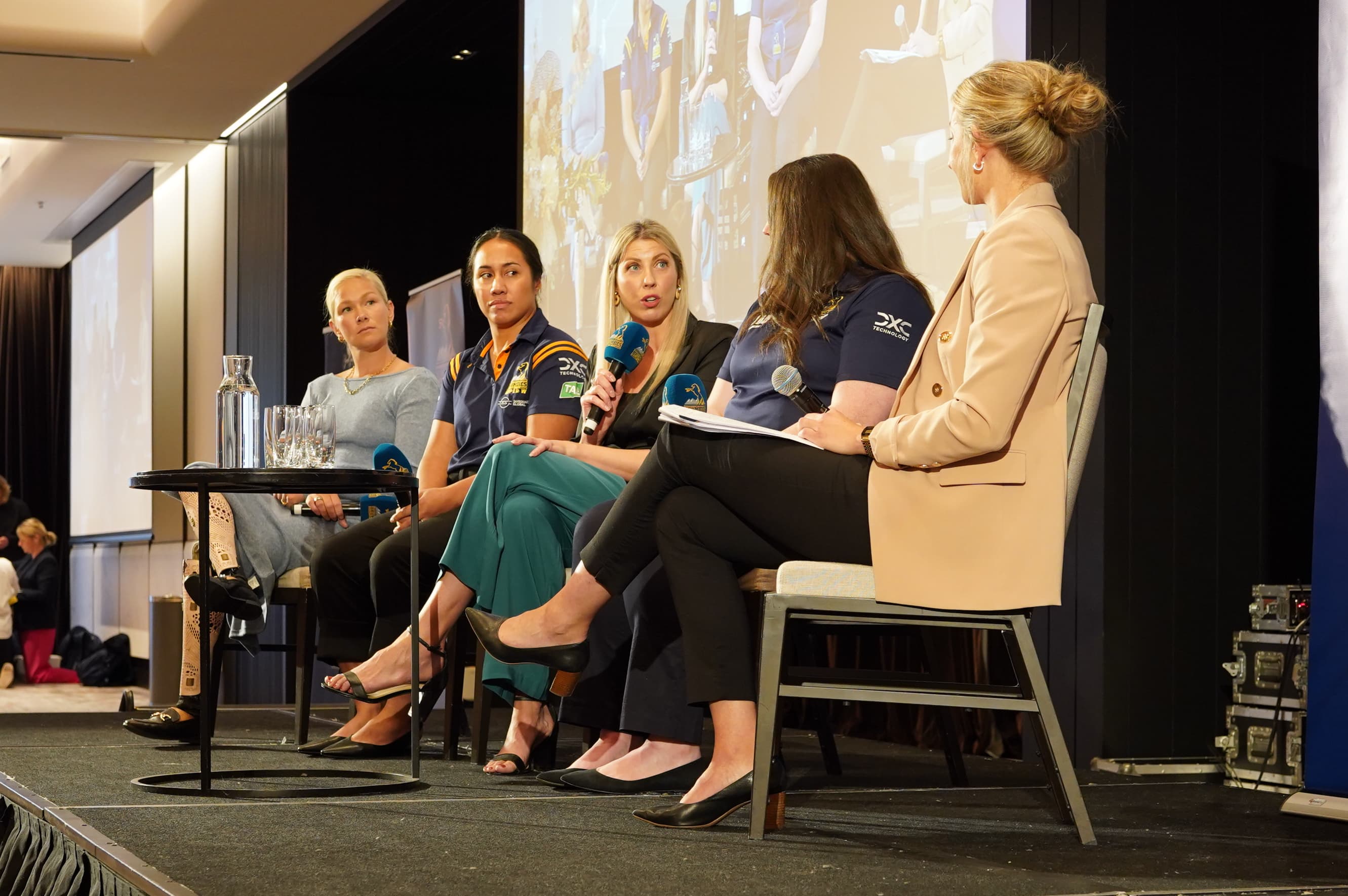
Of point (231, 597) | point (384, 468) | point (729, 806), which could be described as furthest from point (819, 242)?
point (231, 597)

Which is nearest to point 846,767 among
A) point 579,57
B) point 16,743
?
point 16,743

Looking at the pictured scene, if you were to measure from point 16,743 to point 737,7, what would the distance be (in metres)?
2.54

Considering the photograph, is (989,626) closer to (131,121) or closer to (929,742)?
(929,742)

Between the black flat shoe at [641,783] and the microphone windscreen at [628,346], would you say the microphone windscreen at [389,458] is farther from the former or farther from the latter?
the black flat shoe at [641,783]

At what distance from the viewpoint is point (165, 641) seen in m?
7.16

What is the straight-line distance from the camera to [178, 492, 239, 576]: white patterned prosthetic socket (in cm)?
317

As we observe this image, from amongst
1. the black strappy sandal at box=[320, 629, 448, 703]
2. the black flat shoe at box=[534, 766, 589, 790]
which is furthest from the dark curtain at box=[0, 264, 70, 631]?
the black flat shoe at box=[534, 766, 589, 790]

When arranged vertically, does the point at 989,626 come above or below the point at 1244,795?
above

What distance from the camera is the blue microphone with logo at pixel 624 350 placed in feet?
8.98

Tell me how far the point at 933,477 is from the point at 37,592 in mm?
8615

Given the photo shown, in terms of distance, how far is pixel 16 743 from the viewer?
130 inches

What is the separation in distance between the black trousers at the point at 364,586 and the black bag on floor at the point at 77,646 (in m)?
6.96

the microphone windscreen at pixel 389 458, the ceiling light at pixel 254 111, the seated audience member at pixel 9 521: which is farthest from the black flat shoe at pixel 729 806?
Answer: the seated audience member at pixel 9 521

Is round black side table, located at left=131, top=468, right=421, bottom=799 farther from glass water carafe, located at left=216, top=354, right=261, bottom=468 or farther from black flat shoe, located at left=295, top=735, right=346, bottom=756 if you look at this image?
black flat shoe, located at left=295, top=735, right=346, bottom=756
